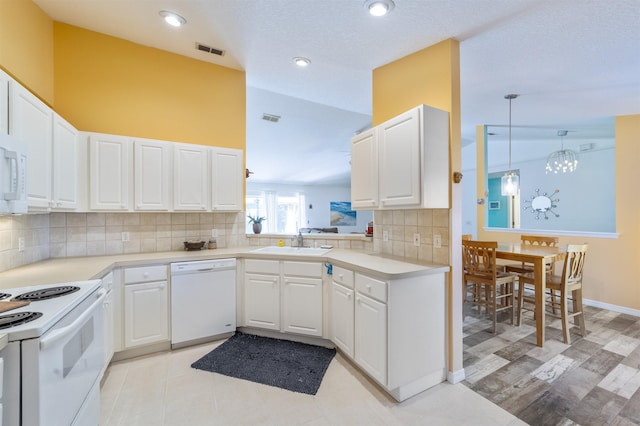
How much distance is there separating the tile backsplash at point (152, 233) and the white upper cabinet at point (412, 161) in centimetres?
32

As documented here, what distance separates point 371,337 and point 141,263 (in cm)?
210

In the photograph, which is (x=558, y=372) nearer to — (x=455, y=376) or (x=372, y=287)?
(x=455, y=376)

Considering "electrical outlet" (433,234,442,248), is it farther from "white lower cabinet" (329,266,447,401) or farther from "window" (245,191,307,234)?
"window" (245,191,307,234)

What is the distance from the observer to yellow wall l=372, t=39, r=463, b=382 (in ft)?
7.43

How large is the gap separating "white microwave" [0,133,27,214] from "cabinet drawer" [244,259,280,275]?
1.74 meters

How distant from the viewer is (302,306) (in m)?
2.76

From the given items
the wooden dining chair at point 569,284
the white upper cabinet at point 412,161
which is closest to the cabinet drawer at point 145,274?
the white upper cabinet at point 412,161

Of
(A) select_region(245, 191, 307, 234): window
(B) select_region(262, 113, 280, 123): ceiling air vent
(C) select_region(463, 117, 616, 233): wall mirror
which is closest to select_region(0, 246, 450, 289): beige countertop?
(B) select_region(262, 113, 280, 123): ceiling air vent

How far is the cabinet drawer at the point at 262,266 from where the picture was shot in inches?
112

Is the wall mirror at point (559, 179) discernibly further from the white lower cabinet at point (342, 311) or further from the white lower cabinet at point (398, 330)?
the white lower cabinet at point (342, 311)

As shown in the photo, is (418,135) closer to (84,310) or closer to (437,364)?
(437,364)

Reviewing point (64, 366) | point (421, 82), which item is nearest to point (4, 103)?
point (64, 366)

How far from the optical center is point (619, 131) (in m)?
3.97

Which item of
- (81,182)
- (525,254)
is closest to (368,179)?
(525,254)
